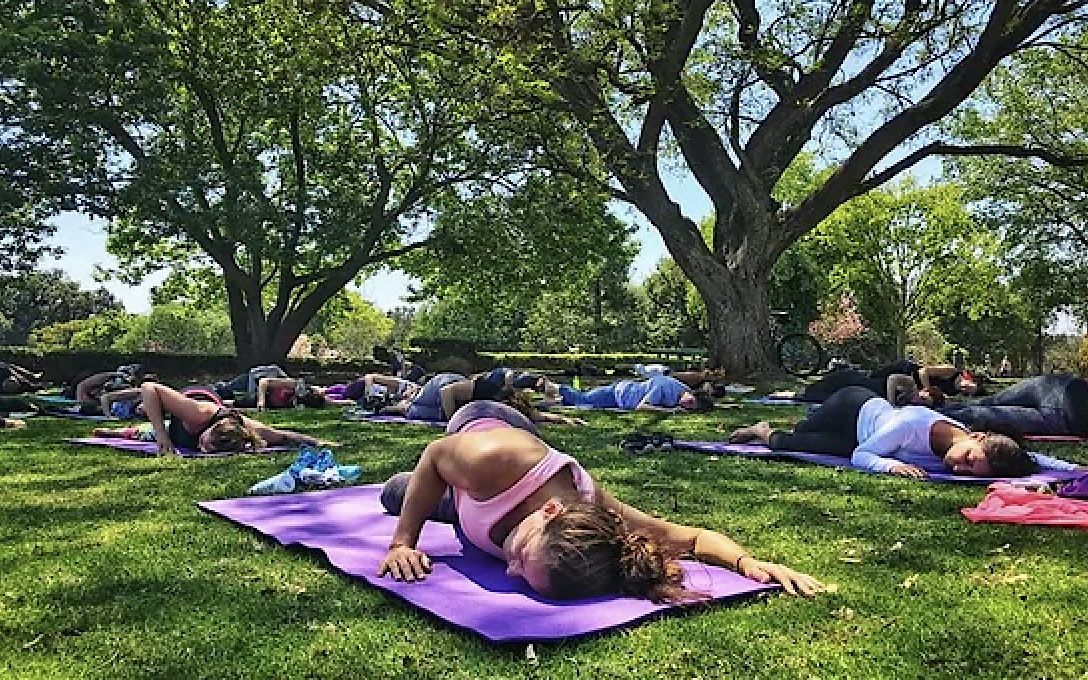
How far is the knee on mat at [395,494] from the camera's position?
499cm

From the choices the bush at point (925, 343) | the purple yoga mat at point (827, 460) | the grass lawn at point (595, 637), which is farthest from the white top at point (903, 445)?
the bush at point (925, 343)

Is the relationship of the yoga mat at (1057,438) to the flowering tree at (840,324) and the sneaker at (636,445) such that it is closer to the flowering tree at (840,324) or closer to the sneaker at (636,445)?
the sneaker at (636,445)

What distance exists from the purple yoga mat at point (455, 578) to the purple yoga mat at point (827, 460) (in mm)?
3156

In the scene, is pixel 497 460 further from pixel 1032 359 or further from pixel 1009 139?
pixel 1032 359

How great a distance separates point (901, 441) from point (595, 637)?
14.8ft

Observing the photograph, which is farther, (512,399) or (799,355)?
(799,355)

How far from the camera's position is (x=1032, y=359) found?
44.7 meters

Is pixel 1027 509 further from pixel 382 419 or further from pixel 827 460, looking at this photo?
pixel 382 419

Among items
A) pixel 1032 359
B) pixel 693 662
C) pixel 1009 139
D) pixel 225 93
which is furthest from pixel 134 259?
pixel 1032 359

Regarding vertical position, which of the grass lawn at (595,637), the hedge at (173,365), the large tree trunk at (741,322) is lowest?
the grass lawn at (595,637)

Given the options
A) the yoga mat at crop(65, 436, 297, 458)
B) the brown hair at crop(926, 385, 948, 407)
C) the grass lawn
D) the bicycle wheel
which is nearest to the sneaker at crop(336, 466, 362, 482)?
the grass lawn

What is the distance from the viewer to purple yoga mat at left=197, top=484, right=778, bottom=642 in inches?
122

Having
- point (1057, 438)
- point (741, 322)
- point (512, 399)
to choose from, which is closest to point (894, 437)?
point (1057, 438)

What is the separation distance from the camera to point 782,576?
11.8 feet
